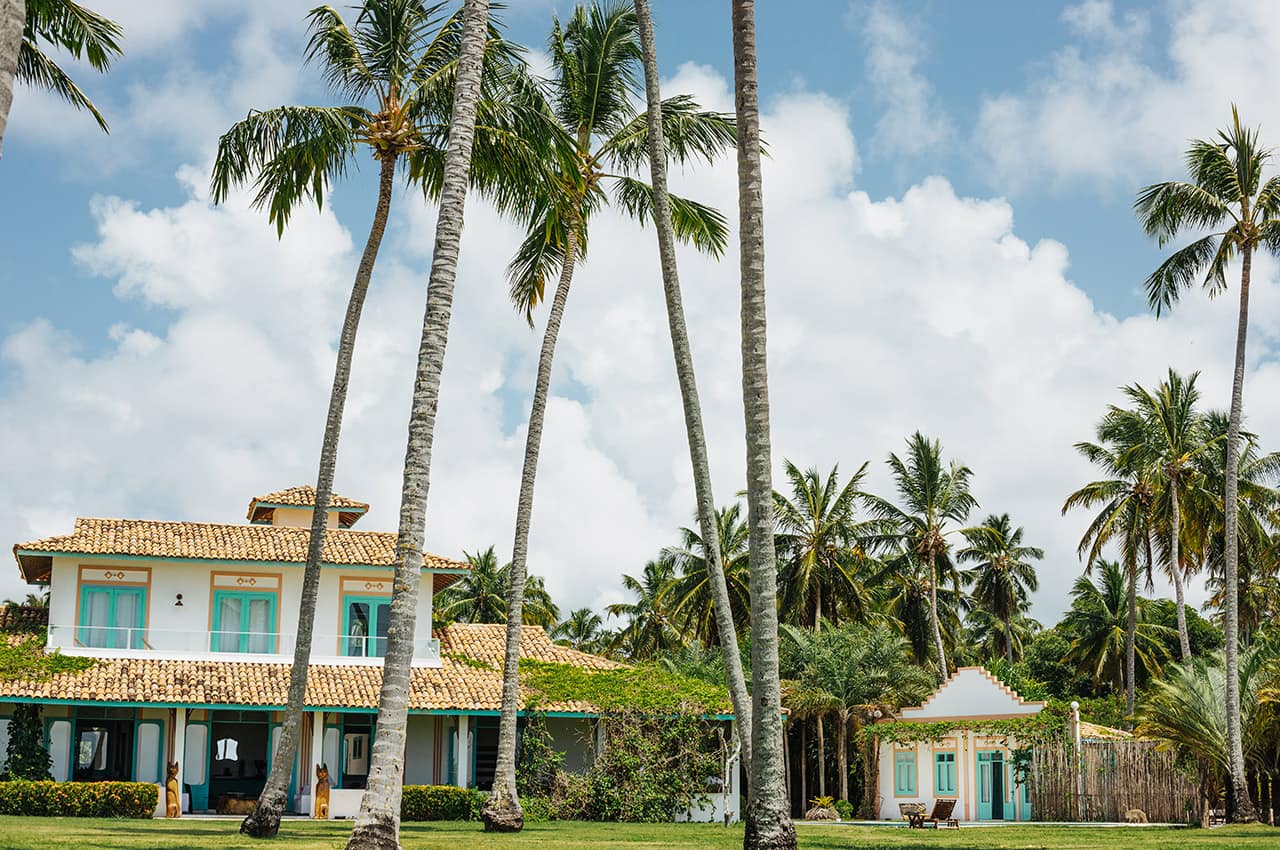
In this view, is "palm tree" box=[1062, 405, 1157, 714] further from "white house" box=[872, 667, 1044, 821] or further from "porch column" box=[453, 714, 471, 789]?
"porch column" box=[453, 714, 471, 789]

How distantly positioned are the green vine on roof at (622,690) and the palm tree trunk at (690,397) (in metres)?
13.2

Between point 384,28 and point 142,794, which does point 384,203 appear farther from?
point 142,794

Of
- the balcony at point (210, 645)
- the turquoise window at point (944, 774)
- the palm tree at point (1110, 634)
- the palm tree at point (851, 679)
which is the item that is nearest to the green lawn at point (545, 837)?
the balcony at point (210, 645)

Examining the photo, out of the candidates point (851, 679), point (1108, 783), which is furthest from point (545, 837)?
point (851, 679)

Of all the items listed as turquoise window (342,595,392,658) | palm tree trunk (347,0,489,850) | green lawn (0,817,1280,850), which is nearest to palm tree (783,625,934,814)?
turquoise window (342,595,392,658)

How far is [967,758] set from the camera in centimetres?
3688

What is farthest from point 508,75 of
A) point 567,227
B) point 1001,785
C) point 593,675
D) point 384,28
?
point 1001,785

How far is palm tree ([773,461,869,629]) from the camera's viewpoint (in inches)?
1831

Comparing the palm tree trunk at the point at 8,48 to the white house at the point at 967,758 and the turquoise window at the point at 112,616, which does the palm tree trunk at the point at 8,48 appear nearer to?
the turquoise window at the point at 112,616

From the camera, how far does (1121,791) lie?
31844 mm

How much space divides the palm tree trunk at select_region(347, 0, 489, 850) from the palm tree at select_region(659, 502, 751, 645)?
35526 millimetres

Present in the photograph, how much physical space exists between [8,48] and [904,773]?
35.3 m

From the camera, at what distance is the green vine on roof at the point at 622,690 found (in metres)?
30.3

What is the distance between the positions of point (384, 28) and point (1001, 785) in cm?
2612
